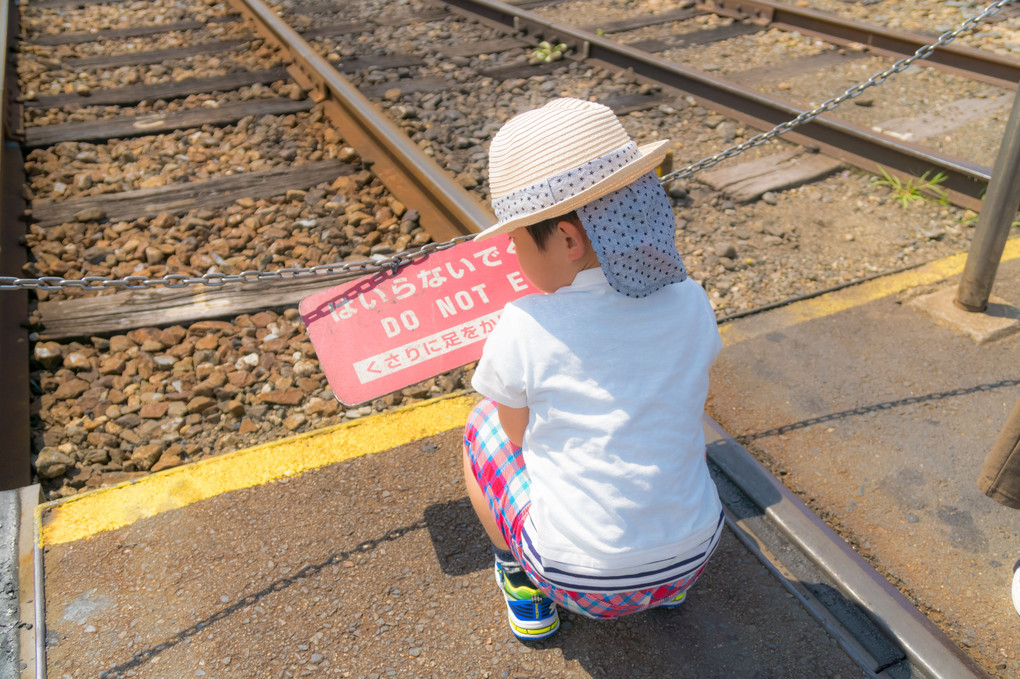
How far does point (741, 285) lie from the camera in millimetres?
3908

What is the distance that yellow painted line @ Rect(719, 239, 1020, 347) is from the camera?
11.6ft

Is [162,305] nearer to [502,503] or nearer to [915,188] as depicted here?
[502,503]

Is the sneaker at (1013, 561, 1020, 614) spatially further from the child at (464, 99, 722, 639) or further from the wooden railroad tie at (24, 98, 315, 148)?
the wooden railroad tie at (24, 98, 315, 148)

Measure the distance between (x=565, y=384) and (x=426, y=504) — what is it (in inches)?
47.2

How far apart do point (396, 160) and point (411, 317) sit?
8.49ft

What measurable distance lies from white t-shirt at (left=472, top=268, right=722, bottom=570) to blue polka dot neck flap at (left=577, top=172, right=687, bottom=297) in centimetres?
10

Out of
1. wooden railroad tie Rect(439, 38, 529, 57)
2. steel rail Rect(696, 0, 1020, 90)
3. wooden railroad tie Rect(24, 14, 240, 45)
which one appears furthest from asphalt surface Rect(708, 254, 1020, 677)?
wooden railroad tie Rect(24, 14, 240, 45)

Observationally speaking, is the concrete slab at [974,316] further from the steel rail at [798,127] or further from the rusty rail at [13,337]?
the rusty rail at [13,337]

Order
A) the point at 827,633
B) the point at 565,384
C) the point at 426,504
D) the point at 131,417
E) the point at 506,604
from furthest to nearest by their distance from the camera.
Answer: the point at 131,417
the point at 426,504
the point at 506,604
the point at 827,633
the point at 565,384

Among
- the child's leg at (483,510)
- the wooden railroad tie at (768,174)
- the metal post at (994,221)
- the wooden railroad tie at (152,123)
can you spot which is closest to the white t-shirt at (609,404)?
the child's leg at (483,510)

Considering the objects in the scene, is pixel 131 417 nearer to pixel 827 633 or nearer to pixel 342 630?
pixel 342 630

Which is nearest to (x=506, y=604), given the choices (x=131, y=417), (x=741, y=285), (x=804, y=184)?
(x=131, y=417)

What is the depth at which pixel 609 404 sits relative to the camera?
5.42 ft

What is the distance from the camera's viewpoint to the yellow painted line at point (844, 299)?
354 cm
